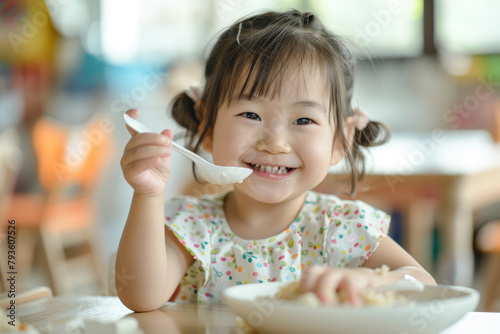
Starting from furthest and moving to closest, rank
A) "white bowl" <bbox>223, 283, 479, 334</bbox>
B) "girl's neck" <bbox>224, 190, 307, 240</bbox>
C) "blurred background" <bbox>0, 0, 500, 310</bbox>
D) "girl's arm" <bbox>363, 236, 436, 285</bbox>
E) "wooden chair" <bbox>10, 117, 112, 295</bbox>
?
1. "blurred background" <bbox>0, 0, 500, 310</bbox>
2. "wooden chair" <bbox>10, 117, 112, 295</bbox>
3. "girl's neck" <bbox>224, 190, 307, 240</bbox>
4. "girl's arm" <bbox>363, 236, 436, 285</bbox>
5. "white bowl" <bbox>223, 283, 479, 334</bbox>

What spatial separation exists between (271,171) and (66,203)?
2224mm

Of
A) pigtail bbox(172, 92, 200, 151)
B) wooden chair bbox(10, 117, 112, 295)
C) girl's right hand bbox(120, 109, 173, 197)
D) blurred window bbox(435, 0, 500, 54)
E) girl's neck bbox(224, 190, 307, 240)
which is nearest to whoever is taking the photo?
girl's right hand bbox(120, 109, 173, 197)

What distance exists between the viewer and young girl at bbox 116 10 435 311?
0.92 meters

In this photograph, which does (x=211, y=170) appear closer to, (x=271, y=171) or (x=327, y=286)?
(x=271, y=171)

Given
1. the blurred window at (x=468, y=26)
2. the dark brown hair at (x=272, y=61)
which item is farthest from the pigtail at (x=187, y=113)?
the blurred window at (x=468, y=26)

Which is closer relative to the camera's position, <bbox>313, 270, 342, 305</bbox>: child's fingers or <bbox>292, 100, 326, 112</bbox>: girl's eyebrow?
<bbox>313, 270, 342, 305</bbox>: child's fingers

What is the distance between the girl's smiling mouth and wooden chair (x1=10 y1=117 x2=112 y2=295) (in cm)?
207

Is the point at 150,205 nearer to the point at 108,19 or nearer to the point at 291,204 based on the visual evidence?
the point at 291,204

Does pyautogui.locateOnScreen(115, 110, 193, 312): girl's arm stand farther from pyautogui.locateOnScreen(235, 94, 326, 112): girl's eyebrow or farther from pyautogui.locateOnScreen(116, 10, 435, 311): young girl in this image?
pyautogui.locateOnScreen(235, 94, 326, 112): girl's eyebrow

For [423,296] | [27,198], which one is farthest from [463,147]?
[423,296]

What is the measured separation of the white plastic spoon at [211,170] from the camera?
75 centimetres

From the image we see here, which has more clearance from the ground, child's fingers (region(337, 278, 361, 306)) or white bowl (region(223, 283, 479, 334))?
child's fingers (region(337, 278, 361, 306))

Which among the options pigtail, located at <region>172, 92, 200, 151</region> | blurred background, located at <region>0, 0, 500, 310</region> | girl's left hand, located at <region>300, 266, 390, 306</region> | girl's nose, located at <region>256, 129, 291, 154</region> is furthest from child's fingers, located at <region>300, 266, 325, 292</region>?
blurred background, located at <region>0, 0, 500, 310</region>

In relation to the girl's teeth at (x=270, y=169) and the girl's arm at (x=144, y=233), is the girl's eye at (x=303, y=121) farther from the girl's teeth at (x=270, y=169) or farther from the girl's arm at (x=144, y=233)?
the girl's arm at (x=144, y=233)
